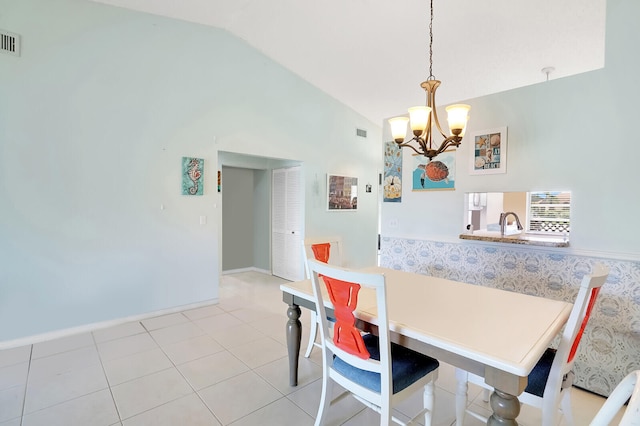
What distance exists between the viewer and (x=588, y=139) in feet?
8.00

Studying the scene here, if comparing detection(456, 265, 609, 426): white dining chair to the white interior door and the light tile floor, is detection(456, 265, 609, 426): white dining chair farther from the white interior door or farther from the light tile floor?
the white interior door

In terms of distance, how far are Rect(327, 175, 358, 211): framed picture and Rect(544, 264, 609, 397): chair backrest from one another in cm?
412

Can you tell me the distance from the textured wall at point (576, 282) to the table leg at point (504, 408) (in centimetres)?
161

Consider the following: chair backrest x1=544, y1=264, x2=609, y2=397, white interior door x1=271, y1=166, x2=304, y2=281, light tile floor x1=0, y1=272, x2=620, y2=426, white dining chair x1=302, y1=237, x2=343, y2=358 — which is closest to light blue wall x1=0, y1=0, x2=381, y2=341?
light tile floor x1=0, y1=272, x2=620, y2=426

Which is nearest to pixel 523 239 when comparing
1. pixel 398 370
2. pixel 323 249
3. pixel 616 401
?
pixel 323 249

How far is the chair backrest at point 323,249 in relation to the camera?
2625 millimetres

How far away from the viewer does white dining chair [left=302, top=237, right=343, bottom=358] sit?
8.62ft

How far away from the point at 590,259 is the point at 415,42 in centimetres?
262

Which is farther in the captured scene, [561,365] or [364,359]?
[364,359]

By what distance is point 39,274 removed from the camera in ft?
9.68

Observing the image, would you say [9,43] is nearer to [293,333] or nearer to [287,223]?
[293,333]

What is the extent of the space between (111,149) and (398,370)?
338 cm

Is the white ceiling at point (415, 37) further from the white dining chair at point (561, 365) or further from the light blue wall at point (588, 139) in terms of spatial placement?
the white dining chair at point (561, 365)

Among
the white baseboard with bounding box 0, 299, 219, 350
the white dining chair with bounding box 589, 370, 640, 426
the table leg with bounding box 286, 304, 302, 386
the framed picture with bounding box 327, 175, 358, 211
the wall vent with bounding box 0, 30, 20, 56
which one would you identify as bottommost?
the white baseboard with bounding box 0, 299, 219, 350
